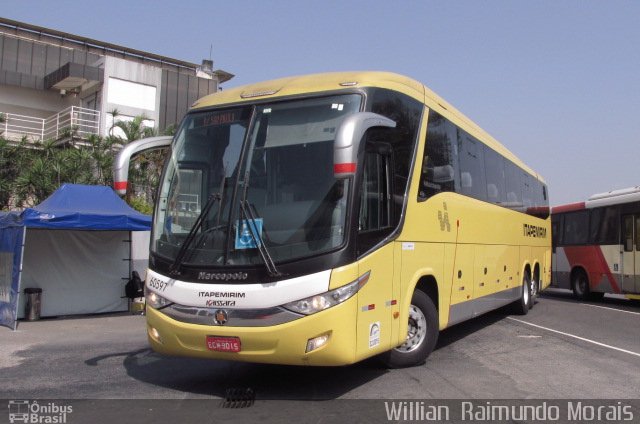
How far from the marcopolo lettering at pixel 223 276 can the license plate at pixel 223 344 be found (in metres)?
0.61

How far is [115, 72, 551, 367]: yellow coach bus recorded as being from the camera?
588 cm

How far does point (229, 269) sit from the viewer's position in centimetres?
609

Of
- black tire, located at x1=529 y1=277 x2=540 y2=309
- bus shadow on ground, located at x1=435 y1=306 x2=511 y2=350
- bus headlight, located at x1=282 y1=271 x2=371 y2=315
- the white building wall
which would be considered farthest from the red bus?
the white building wall

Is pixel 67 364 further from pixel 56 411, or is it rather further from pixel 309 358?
pixel 309 358

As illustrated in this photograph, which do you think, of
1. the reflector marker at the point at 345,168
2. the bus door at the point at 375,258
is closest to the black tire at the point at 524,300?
the bus door at the point at 375,258

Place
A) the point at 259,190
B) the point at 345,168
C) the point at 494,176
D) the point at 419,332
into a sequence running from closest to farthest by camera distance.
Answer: the point at 345,168 < the point at 259,190 < the point at 419,332 < the point at 494,176

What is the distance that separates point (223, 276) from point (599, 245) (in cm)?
1634

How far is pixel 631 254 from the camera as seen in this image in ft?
57.1

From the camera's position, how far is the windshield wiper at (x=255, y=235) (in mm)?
5895

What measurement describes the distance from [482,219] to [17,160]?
2166 centimetres

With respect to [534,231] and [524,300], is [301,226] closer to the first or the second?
[524,300]

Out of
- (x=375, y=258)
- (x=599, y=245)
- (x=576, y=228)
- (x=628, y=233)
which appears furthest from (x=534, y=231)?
(x=375, y=258)

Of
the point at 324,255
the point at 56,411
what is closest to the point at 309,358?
the point at 324,255

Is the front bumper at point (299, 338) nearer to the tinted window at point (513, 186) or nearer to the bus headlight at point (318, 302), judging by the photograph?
the bus headlight at point (318, 302)
